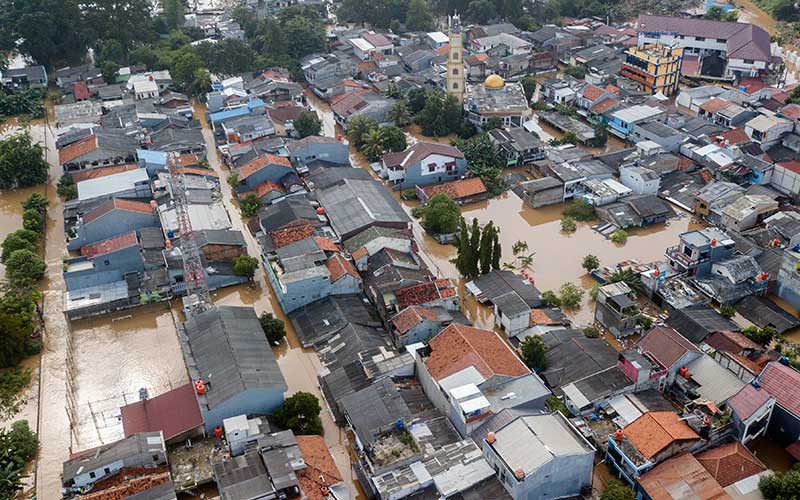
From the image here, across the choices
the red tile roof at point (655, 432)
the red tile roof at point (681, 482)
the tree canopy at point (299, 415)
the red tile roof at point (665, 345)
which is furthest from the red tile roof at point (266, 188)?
the red tile roof at point (681, 482)

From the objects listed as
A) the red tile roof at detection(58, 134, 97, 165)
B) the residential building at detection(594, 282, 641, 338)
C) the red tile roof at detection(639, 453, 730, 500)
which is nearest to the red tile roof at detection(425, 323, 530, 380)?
the red tile roof at detection(639, 453, 730, 500)

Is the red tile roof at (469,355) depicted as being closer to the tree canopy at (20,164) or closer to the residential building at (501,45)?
the tree canopy at (20,164)

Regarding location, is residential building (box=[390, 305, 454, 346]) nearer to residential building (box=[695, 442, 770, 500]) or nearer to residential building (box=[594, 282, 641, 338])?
residential building (box=[594, 282, 641, 338])

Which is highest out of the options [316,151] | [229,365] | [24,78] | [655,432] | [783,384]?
[24,78]

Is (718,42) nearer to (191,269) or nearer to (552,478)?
(191,269)

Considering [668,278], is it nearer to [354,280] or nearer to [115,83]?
[354,280]

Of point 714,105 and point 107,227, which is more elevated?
point 714,105

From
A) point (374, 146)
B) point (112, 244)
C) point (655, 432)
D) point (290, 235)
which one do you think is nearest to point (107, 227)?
point (112, 244)
